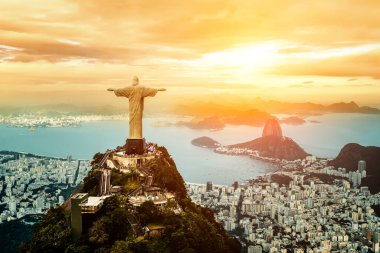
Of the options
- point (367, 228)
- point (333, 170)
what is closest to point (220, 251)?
point (367, 228)

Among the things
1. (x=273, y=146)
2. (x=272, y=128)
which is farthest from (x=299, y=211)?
(x=272, y=128)

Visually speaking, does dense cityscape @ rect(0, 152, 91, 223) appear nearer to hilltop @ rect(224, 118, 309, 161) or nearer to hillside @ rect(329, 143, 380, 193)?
hilltop @ rect(224, 118, 309, 161)

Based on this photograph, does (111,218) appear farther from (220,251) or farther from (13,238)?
(13,238)

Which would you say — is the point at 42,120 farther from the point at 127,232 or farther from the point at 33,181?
the point at 127,232

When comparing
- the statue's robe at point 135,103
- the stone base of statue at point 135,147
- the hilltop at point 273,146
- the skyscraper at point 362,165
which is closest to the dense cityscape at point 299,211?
the skyscraper at point 362,165

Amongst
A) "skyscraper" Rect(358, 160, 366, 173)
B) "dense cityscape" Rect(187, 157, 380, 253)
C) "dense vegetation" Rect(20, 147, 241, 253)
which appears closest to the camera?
"dense vegetation" Rect(20, 147, 241, 253)

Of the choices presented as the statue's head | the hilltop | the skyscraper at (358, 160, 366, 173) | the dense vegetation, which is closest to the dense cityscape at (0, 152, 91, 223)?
the statue's head

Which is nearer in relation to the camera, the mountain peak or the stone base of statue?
the stone base of statue
